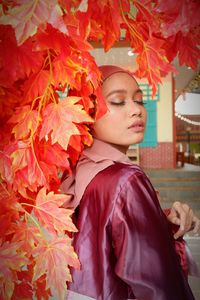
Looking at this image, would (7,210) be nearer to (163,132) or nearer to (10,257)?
(10,257)

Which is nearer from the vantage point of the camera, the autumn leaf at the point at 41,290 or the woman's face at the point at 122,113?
the woman's face at the point at 122,113

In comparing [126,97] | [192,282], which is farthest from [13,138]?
[192,282]

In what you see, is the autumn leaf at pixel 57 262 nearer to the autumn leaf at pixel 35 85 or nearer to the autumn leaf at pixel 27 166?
the autumn leaf at pixel 27 166

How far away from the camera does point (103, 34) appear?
2.57ft

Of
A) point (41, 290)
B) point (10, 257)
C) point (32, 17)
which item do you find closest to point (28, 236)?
point (10, 257)

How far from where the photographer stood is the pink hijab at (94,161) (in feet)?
2.54

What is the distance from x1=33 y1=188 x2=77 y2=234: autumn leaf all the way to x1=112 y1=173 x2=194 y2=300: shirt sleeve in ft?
0.43

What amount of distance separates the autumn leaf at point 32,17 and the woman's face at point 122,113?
0.19 metres

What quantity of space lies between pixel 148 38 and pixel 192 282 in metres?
0.63

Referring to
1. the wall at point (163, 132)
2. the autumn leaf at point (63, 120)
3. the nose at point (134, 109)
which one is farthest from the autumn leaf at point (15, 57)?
the wall at point (163, 132)

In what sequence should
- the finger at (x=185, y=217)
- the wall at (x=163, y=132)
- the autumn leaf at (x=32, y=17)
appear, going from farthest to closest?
the wall at (x=163, y=132) → the finger at (x=185, y=217) → the autumn leaf at (x=32, y=17)

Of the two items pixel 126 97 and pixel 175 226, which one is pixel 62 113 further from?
pixel 175 226

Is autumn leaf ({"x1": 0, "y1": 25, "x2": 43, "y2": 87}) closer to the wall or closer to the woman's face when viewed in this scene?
the woman's face

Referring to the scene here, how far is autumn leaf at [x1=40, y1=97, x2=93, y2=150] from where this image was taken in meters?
0.73
